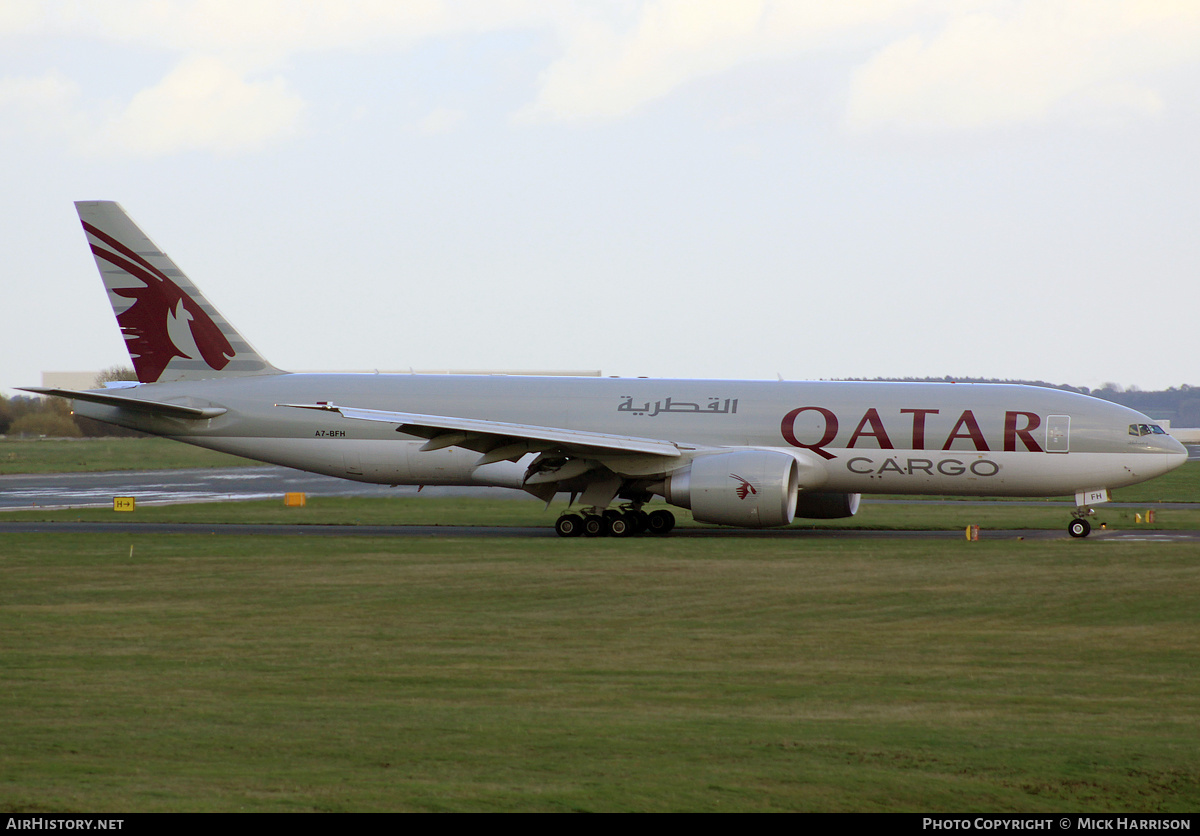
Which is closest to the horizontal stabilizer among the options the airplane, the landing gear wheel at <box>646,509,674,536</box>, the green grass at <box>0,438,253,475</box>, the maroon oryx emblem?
the airplane

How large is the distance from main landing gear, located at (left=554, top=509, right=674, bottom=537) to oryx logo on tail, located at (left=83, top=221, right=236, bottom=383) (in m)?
10.8

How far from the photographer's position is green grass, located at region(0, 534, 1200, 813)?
7.78 m

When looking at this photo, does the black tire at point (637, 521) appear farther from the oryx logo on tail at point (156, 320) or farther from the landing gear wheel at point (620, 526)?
the oryx logo on tail at point (156, 320)

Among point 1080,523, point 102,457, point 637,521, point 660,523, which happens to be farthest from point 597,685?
point 102,457

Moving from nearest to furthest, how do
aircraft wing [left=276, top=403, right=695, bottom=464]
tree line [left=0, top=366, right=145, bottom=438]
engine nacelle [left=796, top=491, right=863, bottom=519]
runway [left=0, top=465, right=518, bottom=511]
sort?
aircraft wing [left=276, top=403, right=695, bottom=464]
engine nacelle [left=796, top=491, right=863, bottom=519]
runway [left=0, top=465, right=518, bottom=511]
tree line [left=0, top=366, right=145, bottom=438]

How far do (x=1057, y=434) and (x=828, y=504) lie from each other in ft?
18.7

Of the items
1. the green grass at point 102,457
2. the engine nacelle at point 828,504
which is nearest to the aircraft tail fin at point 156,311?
the engine nacelle at point 828,504

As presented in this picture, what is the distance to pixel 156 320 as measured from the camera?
32469mm

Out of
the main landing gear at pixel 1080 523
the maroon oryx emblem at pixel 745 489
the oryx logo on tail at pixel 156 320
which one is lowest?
the main landing gear at pixel 1080 523

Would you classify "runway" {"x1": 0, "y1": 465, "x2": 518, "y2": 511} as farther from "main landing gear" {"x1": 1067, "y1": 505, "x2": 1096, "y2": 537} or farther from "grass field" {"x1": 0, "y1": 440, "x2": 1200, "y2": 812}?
"main landing gear" {"x1": 1067, "y1": 505, "x2": 1096, "y2": 537}

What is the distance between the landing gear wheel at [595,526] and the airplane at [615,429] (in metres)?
0.04

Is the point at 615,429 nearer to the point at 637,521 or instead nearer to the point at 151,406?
the point at 637,521

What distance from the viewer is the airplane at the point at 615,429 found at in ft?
93.0
